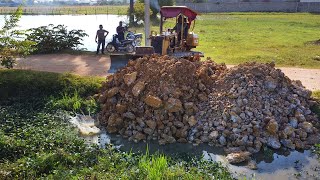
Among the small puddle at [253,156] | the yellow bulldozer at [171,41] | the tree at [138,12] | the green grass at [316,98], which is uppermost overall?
the tree at [138,12]

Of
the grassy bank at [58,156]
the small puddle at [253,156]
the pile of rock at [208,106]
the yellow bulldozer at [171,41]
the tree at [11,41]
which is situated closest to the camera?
the grassy bank at [58,156]

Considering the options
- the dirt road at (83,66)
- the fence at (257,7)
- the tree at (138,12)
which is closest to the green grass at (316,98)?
the dirt road at (83,66)

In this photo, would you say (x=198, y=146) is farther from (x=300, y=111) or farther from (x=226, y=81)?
(x=300, y=111)

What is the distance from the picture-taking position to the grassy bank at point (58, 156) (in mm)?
6879

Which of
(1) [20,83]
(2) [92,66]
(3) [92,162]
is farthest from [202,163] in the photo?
(2) [92,66]

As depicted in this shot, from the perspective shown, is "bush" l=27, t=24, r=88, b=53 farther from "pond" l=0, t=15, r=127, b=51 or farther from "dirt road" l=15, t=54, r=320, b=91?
"pond" l=0, t=15, r=127, b=51

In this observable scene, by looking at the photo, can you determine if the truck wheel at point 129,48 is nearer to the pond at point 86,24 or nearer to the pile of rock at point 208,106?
the pond at point 86,24

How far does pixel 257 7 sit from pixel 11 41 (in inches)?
1629

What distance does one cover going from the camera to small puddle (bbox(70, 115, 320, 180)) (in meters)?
7.55

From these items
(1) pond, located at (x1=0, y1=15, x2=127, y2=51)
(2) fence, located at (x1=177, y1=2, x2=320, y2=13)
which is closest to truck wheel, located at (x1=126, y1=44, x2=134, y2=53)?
(1) pond, located at (x1=0, y1=15, x2=127, y2=51)

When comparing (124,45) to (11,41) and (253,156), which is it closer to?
(11,41)

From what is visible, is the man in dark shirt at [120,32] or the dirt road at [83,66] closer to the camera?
the dirt road at [83,66]

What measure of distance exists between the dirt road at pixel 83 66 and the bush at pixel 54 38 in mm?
769

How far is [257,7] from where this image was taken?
47844 mm
